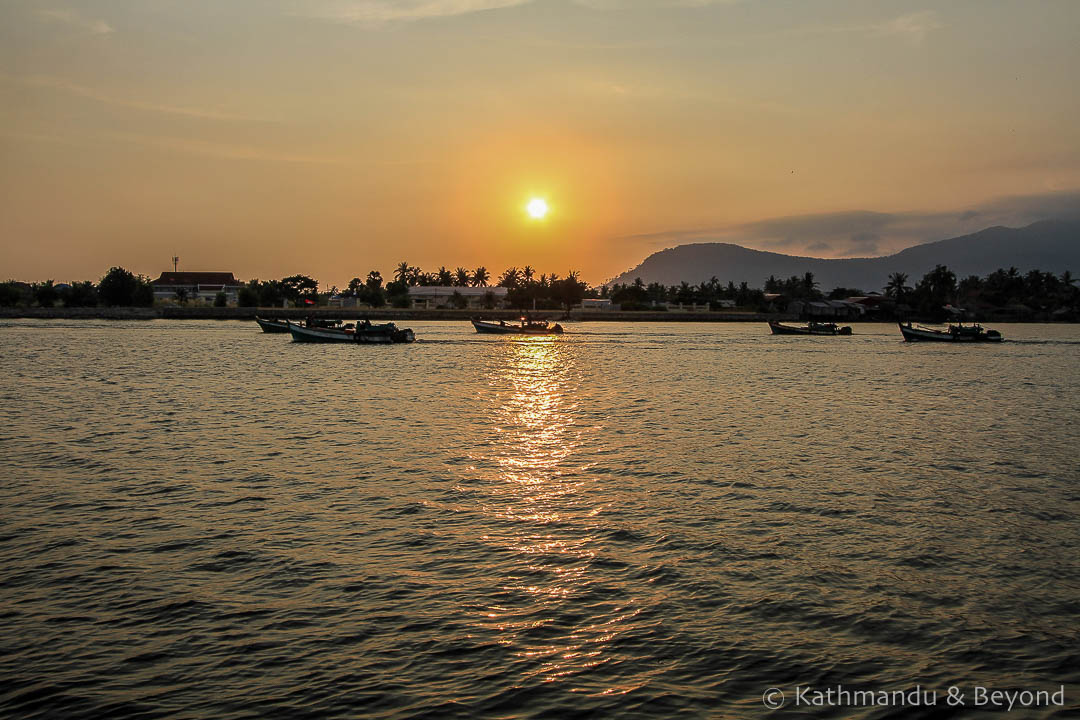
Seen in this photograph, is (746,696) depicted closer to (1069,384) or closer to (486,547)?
(486,547)

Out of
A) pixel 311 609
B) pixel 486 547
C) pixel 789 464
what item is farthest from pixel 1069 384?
pixel 311 609

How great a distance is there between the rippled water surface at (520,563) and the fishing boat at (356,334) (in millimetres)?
52451

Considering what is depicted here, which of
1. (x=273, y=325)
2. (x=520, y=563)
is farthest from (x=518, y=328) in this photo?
(x=520, y=563)

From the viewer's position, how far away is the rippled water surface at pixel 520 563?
8094 mm

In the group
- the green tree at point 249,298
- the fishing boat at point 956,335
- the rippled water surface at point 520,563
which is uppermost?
the green tree at point 249,298

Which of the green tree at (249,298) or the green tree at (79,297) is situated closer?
the green tree at (79,297)

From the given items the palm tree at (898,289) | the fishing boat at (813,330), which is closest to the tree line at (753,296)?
the palm tree at (898,289)

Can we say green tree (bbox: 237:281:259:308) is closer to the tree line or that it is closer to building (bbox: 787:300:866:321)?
the tree line

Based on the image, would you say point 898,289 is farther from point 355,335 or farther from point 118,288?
point 118,288

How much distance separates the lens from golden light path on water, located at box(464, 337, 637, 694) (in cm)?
885

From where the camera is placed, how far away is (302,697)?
7.67m

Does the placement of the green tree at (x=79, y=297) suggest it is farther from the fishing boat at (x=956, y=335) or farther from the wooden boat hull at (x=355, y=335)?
the fishing boat at (x=956, y=335)

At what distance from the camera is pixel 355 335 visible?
80.8m

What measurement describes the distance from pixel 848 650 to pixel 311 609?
6313mm
